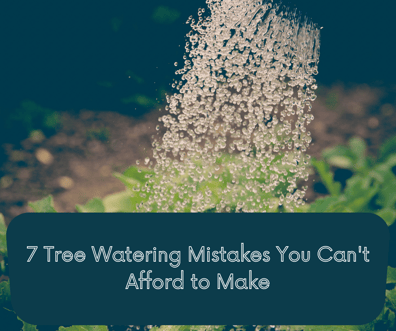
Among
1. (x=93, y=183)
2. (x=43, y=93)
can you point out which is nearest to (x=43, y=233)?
(x=93, y=183)

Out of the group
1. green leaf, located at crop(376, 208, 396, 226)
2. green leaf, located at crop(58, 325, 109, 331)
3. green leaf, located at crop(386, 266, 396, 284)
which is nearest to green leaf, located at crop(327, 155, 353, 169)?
green leaf, located at crop(376, 208, 396, 226)

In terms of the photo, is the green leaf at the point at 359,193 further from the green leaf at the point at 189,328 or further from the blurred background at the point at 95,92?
the green leaf at the point at 189,328

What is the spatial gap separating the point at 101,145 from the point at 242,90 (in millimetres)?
830

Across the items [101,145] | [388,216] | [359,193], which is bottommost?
[388,216]

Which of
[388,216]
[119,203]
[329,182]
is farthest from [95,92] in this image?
[388,216]

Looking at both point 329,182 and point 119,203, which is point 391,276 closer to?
point 329,182

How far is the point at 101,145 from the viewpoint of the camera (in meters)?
1.40

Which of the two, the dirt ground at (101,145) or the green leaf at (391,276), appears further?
the dirt ground at (101,145)

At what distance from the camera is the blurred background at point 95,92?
127 cm

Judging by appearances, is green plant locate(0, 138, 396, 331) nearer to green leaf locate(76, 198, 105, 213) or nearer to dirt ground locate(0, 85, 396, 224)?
green leaf locate(76, 198, 105, 213)

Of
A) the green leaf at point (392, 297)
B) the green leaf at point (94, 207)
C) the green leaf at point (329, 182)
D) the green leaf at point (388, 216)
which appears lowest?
the green leaf at point (392, 297)

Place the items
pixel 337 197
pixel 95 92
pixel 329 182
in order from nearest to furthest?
1. pixel 337 197
2. pixel 329 182
3. pixel 95 92

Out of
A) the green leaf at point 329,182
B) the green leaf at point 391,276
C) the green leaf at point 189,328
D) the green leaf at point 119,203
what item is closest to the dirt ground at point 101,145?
the green leaf at point 329,182

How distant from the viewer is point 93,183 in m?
1.32
